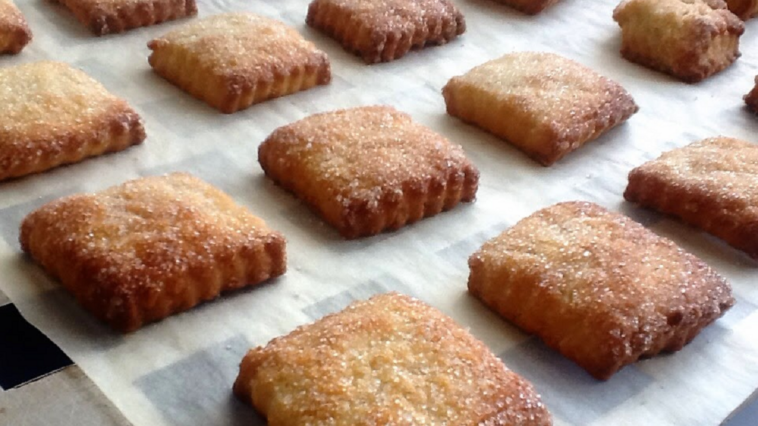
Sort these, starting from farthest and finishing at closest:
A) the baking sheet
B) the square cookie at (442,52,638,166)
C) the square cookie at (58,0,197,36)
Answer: the square cookie at (58,0,197,36)
the square cookie at (442,52,638,166)
the baking sheet

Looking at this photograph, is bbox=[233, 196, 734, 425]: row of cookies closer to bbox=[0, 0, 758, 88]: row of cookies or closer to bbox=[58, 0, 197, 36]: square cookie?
bbox=[0, 0, 758, 88]: row of cookies

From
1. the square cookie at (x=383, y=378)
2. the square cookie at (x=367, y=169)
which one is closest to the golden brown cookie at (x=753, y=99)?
the square cookie at (x=367, y=169)

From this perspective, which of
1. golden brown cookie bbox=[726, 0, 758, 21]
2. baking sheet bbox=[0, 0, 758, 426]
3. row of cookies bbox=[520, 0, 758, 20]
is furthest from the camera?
golden brown cookie bbox=[726, 0, 758, 21]

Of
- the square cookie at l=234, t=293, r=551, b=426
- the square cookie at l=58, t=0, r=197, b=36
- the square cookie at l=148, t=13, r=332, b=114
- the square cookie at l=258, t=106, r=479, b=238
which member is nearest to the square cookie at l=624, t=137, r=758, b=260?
the square cookie at l=258, t=106, r=479, b=238

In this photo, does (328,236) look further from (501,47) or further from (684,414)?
(501,47)

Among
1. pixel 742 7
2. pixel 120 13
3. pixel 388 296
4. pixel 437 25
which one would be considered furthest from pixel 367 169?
pixel 742 7

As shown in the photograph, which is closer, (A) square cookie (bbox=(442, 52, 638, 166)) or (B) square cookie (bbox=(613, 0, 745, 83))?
(A) square cookie (bbox=(442, 52, 638, 166))

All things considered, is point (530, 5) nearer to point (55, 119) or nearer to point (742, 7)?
point (742, 7)

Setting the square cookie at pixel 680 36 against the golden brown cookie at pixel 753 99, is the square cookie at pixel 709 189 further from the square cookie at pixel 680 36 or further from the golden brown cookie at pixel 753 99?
the square cookie at pixel 680 36
